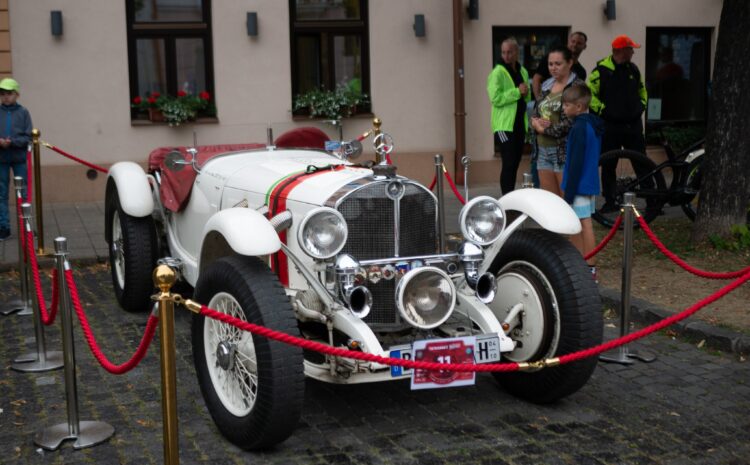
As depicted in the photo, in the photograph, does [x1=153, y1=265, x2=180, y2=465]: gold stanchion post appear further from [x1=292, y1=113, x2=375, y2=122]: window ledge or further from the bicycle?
[x1=292, y1=113, x2=375, y2=122]: window ledge

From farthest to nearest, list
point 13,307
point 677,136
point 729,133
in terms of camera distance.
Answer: point 677,136, point 729,133, point 13,307

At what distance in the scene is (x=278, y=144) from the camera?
→ 6.50 meters

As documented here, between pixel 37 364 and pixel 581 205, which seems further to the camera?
pixel 581 205

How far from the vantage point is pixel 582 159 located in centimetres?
686

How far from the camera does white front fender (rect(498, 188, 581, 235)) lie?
4840mm

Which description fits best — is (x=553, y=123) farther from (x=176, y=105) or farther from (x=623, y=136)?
(x=176, y=105)

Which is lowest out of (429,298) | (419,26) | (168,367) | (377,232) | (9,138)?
(168,367)

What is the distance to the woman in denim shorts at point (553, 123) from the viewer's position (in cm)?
754

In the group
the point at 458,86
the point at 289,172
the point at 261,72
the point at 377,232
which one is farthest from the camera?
the point at 458,86

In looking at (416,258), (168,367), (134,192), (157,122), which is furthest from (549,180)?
(157,122)

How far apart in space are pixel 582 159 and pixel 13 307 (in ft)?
14.2

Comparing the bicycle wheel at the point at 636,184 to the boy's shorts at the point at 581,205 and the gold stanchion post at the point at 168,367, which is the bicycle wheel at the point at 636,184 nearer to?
the boy's shorts at the point at 581,205

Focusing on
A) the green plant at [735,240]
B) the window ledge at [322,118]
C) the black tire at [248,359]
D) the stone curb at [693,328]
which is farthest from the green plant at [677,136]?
the black tire at [248,359]

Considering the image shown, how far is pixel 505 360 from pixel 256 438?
1.52 meters
